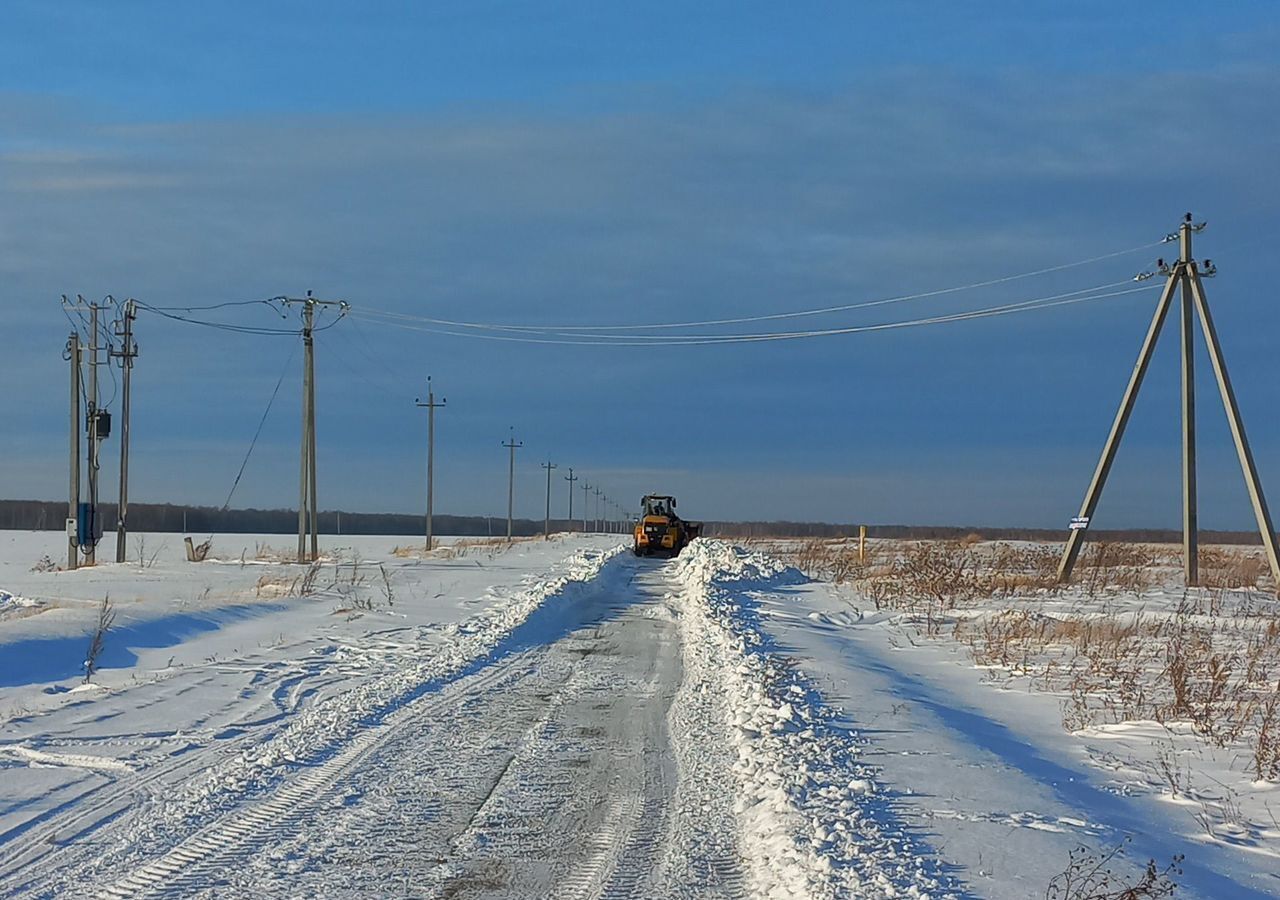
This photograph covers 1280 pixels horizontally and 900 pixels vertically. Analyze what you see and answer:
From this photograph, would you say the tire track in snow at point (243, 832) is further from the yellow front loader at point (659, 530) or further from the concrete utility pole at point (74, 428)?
the yellow front loader at point (659, 530)

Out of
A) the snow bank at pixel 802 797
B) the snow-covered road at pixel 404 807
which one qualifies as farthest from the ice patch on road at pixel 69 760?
the snow bank at pixel 802 797

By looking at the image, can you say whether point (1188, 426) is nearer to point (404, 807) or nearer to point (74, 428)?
point (404, 807)

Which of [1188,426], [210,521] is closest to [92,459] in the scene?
[1188,426]

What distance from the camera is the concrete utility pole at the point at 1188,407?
25.3 m

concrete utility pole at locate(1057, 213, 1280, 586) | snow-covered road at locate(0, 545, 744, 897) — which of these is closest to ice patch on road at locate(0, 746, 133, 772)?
snow-covered road at locate(0, 545, 744, 897)

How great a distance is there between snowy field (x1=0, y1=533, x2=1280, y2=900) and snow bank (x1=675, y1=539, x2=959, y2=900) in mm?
33

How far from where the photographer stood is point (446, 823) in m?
7.41

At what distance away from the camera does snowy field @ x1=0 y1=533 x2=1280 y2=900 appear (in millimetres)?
6422

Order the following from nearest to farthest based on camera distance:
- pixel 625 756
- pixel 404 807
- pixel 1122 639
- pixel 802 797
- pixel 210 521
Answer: pixel 802 797 → pixel 404 807 → pixel 625 756 → pixel 1122 639 → pixel 210 521

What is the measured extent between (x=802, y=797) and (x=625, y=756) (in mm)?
2170

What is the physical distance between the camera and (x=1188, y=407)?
26938 millimetres

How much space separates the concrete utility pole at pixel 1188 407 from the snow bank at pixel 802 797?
49.0 ft

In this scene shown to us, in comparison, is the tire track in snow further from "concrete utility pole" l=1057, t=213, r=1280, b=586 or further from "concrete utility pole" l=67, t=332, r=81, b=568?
"concrete utility pole" l=67, t=332, r=81, b=568

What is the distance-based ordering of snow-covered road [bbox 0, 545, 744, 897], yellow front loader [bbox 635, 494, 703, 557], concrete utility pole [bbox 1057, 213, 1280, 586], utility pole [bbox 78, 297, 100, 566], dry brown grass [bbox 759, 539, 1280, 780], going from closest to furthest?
snow-covered road [bbox 0, 545, 744, 897] < dry brown grass [bbox 759, 539, 1280, 780] < concrete utility pole [bbox 1057, 213, 1280, 586] < utility pole [bbox 78, 297, 100, 566] < yellow front loader [bbox 635, 494, 703, 557]
